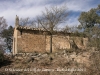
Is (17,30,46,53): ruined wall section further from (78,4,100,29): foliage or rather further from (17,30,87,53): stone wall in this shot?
(78,4,100,29): foliage

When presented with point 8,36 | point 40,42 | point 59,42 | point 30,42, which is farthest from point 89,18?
point 8,36

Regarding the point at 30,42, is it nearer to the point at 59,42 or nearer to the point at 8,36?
the point at 59,42

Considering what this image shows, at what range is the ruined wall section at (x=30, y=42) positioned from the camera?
2042 cm

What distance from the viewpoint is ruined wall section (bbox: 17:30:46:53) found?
2042cm

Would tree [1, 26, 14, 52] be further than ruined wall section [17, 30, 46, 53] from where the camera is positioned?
Yes

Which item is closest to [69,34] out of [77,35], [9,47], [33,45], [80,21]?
[77,35]

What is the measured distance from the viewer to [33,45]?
20.8 meters

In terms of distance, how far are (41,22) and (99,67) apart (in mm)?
11518

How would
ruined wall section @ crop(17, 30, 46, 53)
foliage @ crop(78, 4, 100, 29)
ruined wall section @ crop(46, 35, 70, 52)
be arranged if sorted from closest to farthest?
ruined wall section @ crop(17, 30, 46, 53) → ruined wall section @ crop(46, 35, 70, 52) → foliage @ crop(78, 4, 100, 29)

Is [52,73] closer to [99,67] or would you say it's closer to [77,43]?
[99,67]

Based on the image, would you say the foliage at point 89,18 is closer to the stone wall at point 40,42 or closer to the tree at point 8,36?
the stone wall at point 40,42

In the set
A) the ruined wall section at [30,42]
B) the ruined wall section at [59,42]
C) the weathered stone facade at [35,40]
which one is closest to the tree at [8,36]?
the weathered stone facade at [35,40]

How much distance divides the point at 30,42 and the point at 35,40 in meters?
0.68

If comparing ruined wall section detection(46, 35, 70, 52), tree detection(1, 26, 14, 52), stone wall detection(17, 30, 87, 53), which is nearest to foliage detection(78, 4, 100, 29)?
stone wall detection(17, 30, 87, 53)
